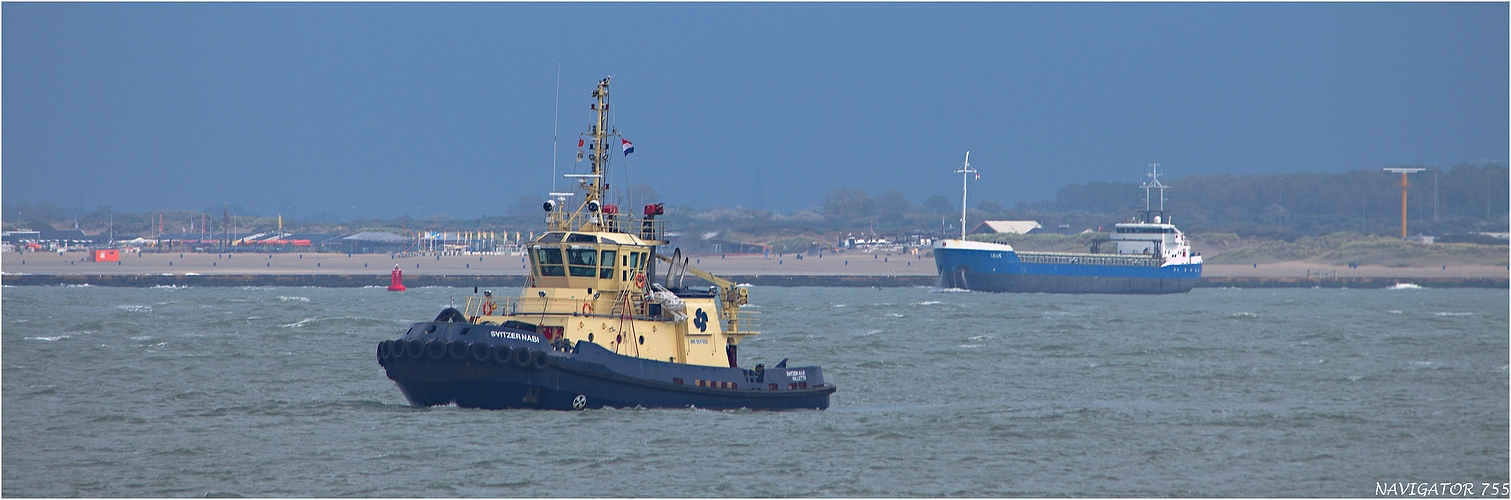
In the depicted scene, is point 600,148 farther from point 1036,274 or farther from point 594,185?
point 1036,274

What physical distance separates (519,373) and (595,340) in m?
1.77

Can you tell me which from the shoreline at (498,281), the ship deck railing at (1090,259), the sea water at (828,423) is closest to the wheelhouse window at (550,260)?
the sea water at (828,423)

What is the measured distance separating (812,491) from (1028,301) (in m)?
62.6

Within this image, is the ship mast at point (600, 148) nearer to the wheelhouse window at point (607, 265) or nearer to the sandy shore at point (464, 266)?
the wheelhouse window at point (607, 265)

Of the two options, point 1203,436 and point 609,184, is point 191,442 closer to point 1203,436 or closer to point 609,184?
point 609,184

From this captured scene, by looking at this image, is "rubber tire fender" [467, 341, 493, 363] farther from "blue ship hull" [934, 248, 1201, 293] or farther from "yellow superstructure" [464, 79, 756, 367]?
"blue ship hull" [934, 248, 1201, 293]

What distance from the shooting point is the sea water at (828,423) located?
70.2ft

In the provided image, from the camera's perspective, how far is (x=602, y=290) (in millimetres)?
26203

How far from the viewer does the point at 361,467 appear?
853 inches

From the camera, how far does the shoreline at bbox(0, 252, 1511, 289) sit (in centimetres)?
9906

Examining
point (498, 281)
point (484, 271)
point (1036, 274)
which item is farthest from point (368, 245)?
point (1036, 274)

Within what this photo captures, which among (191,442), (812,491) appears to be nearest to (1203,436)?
(812,491)

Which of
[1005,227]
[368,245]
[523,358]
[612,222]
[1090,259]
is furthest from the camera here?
[1005,227]

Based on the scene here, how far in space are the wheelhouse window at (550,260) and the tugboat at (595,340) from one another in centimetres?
2
